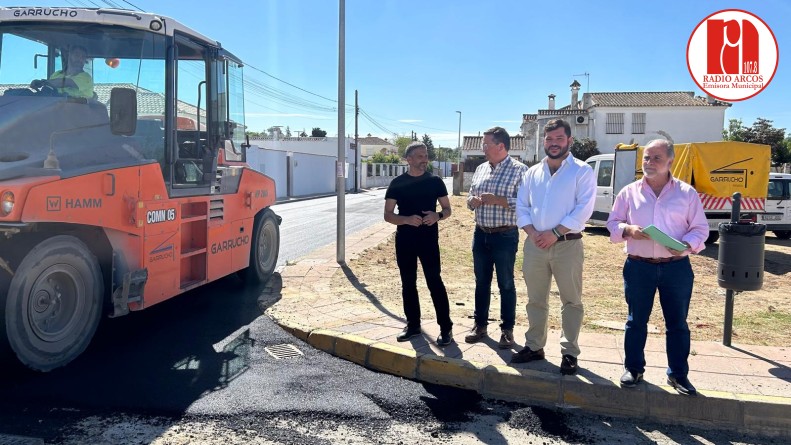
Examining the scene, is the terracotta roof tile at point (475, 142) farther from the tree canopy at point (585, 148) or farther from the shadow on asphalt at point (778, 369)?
the shadow on asphalt at point (778, 369)

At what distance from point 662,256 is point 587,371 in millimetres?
1077

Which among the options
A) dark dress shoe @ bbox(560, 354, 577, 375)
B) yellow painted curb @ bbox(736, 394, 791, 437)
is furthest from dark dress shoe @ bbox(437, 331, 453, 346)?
yellow painted curb @ bbox(736, 394, 791, 437)

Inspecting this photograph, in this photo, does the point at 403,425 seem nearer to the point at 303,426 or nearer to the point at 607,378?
the point at 303,426

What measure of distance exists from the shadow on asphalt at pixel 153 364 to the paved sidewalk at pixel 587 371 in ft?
2.36

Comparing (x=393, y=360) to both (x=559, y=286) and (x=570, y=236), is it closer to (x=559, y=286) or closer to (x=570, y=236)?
(x=559, y=286)

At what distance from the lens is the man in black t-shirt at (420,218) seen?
4.93 meters

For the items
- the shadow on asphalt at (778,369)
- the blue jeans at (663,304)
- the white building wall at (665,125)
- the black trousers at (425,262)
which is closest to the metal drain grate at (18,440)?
the black trousers at (425,262)

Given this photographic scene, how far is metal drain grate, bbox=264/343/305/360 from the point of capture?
503 cm

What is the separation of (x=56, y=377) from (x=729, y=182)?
12.9 m

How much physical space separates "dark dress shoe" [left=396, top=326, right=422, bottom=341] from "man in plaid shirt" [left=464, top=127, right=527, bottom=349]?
0.48 meters

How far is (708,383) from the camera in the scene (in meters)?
4.21

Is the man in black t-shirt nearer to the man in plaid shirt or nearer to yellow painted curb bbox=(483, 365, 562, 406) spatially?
the man in plaid shirt

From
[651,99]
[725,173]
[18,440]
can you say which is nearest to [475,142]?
[651,99]

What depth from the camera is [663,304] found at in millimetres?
4070
